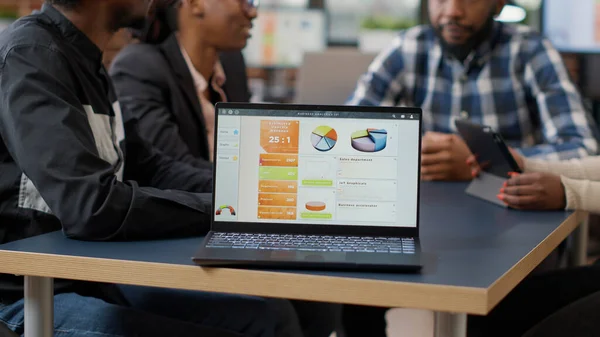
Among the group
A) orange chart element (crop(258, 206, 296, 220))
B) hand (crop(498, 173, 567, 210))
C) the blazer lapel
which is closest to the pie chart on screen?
orange chart element (crop(258, 206, 296, 220))

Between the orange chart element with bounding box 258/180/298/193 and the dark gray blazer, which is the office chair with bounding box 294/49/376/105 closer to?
the dark gray blazer

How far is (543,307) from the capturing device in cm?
163

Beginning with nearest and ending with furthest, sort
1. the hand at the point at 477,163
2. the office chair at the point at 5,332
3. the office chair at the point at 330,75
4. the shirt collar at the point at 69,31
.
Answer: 1. the office chair at the point at 5,332
2. the shirt collar at the point at 69,31
3. the hand at the point at 477,163
4. the office chair at the point at 330,75

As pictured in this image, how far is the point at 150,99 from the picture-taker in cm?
201

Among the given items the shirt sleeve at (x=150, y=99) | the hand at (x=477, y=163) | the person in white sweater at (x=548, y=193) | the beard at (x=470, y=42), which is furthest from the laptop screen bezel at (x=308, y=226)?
the beard at (x=470, y=42)

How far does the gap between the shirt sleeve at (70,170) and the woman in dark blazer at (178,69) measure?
69cm

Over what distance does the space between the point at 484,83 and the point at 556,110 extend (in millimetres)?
250

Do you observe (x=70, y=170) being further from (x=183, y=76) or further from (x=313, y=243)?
(x=183, y=76)

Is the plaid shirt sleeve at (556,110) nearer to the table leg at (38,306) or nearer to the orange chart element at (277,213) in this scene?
the orange chart element at (277,213)

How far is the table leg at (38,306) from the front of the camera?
3.71 ft

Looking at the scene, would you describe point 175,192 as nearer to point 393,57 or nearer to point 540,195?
point 540,195

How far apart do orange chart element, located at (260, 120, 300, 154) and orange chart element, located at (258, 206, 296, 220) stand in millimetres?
86

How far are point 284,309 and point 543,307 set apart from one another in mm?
569

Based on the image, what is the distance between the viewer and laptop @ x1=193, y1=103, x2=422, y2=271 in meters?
1.16
